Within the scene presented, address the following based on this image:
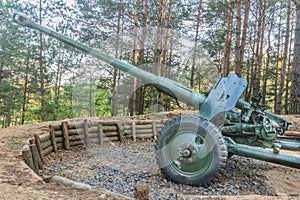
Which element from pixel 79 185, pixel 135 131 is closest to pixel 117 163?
Answer: pixel 79 185

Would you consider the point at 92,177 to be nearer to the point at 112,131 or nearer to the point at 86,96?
the point at 86,96

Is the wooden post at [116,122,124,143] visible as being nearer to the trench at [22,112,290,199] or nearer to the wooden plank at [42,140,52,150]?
the trench at [22,112,290,199]

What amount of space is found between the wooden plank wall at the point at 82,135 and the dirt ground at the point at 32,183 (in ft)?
1.08

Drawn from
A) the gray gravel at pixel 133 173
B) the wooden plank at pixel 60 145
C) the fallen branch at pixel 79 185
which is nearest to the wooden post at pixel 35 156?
the gray gravel at pixel 133 173

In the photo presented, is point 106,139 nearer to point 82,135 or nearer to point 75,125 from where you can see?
point 82,135

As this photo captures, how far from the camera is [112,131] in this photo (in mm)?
8695

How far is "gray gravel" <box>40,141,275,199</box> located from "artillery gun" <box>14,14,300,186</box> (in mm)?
286

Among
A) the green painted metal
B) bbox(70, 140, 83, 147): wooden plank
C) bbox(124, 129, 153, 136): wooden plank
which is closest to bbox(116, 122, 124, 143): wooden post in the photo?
bbox(124, 129, 153, 136): wooden plank

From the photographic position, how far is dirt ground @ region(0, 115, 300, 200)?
301cm

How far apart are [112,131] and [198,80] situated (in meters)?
3.82

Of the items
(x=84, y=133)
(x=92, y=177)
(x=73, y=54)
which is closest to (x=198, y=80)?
(x=92, y=177)

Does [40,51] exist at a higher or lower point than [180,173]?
higher

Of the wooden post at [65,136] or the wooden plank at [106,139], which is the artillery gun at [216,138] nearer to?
the wooden post at [65,136]

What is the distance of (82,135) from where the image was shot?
7.58 m
